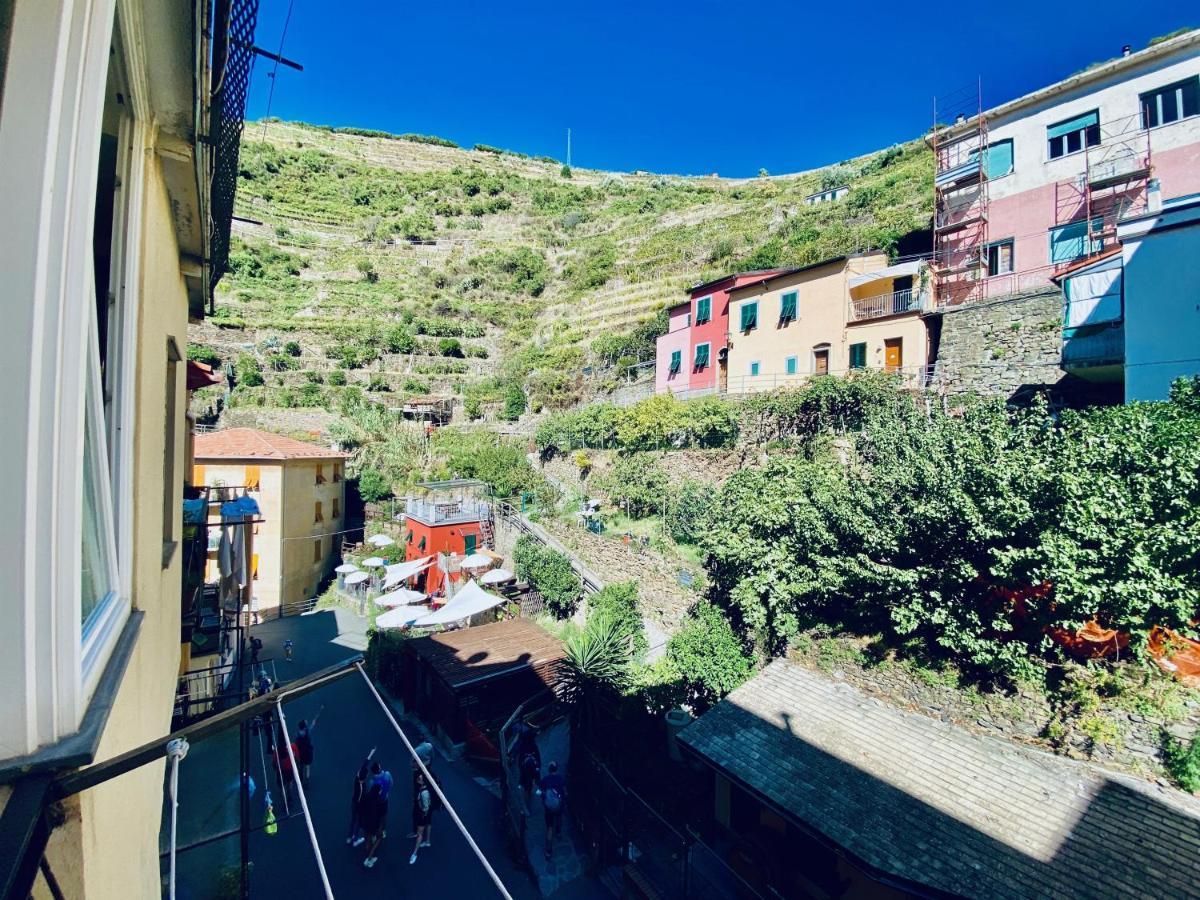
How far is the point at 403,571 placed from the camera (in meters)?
20.7

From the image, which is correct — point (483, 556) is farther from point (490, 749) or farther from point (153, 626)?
point (153, 626)

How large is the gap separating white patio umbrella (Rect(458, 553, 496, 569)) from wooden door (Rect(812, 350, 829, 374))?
15.1m

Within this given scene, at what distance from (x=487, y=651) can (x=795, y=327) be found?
17.8 metres

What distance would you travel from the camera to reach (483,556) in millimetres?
20562


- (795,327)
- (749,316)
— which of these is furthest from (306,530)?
(795,327)

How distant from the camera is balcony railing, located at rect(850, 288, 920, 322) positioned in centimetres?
2075

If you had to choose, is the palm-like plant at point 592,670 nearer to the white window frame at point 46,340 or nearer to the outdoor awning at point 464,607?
the outdoor awning at point 464,607

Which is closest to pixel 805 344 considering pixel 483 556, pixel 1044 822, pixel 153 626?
pixel 483 556

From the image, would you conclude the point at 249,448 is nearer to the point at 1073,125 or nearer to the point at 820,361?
the point at 820,361

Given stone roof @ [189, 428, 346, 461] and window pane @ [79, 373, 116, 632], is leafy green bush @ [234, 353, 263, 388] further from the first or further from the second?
window pane @ [79, 373, 116, 632]

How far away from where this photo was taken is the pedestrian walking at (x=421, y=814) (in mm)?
8812

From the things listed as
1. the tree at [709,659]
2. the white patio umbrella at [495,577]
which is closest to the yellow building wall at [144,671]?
the tree at [709,659]

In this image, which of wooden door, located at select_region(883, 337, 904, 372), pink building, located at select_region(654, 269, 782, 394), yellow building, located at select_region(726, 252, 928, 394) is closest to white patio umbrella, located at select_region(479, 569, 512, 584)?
pink building, located at select_region(654, 269, 782, 394)

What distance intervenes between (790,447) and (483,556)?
11613mm
